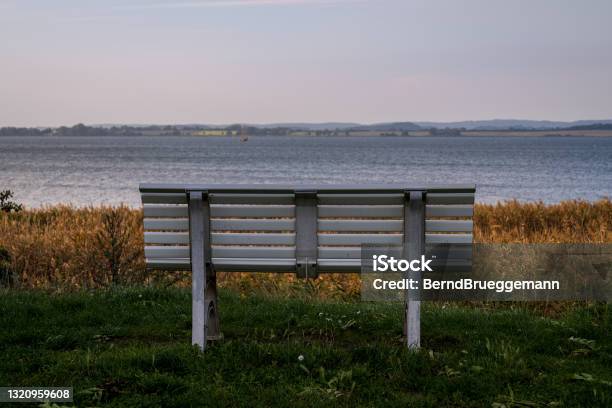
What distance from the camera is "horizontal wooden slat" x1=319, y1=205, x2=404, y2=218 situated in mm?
4680

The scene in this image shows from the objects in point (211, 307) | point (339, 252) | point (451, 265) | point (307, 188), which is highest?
point (307, 188)

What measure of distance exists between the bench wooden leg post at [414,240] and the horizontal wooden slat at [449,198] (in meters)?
0.06

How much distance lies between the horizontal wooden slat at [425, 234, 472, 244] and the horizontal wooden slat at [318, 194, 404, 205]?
32 cm

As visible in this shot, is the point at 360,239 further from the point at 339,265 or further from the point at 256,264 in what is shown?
the point at 256,264

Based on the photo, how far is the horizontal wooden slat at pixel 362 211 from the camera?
15.4 ft

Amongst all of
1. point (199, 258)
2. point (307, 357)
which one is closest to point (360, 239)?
point (307, 357)

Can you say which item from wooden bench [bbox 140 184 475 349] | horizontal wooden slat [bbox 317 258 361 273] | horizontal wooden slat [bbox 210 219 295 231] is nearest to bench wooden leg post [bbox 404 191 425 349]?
wooden bench [bbox 140 184 475 349]

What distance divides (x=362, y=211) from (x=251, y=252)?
0.84m

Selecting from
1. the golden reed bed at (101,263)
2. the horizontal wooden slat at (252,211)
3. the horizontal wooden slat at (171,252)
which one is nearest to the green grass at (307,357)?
the horizontal wooden slat at (171,252)

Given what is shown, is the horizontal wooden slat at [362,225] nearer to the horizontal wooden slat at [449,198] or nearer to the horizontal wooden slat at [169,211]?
the horizontal wooden slat at [449,198]

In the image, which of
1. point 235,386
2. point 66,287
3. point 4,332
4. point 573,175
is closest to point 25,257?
point 66,287

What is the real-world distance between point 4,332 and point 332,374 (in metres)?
2.73

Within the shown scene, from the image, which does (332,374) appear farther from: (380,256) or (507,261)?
(507,261)

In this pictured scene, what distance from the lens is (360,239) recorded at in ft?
15.5
